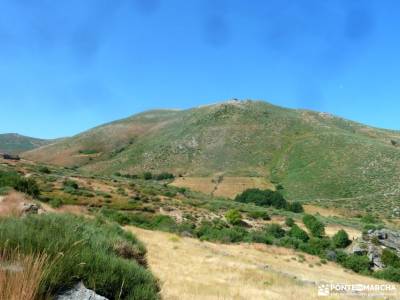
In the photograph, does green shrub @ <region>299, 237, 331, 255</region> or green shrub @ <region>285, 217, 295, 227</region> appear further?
green shrub @ <region>285, 217, 295, 227</region>

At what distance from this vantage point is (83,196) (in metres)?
37.2

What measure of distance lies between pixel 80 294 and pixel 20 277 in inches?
32.5

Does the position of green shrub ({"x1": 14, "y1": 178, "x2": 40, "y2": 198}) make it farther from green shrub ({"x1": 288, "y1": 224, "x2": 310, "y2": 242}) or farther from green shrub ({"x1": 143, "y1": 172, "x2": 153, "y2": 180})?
green shrub ({"x1": 143, "y1": 172, "x2": 153, "y2": 180})

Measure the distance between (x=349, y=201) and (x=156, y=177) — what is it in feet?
135

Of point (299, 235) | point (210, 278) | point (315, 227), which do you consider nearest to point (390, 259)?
point (299, 235)

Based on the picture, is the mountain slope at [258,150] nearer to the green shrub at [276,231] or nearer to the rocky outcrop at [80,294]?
the green shrub at [276,231]

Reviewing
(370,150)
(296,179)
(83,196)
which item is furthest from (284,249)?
(370,150)

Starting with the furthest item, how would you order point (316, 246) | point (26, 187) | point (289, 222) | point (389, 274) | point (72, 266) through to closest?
point (289, 222), point (316, 246), point (26, 187), point (389, 274), point (72, 266)

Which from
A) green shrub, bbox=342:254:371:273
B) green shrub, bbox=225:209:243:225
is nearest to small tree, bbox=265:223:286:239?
green shrub, bbox=225:209:243:225

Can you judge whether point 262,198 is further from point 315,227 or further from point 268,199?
point 315,227

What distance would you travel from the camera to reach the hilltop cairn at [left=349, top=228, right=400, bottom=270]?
85.8 ft

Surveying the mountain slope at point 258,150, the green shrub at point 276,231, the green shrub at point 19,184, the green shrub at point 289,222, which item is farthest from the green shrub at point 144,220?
Answer: the mountain slope at point 258,150

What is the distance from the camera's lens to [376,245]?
93.7ft

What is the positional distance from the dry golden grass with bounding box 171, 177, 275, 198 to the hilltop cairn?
42360 millimetres
